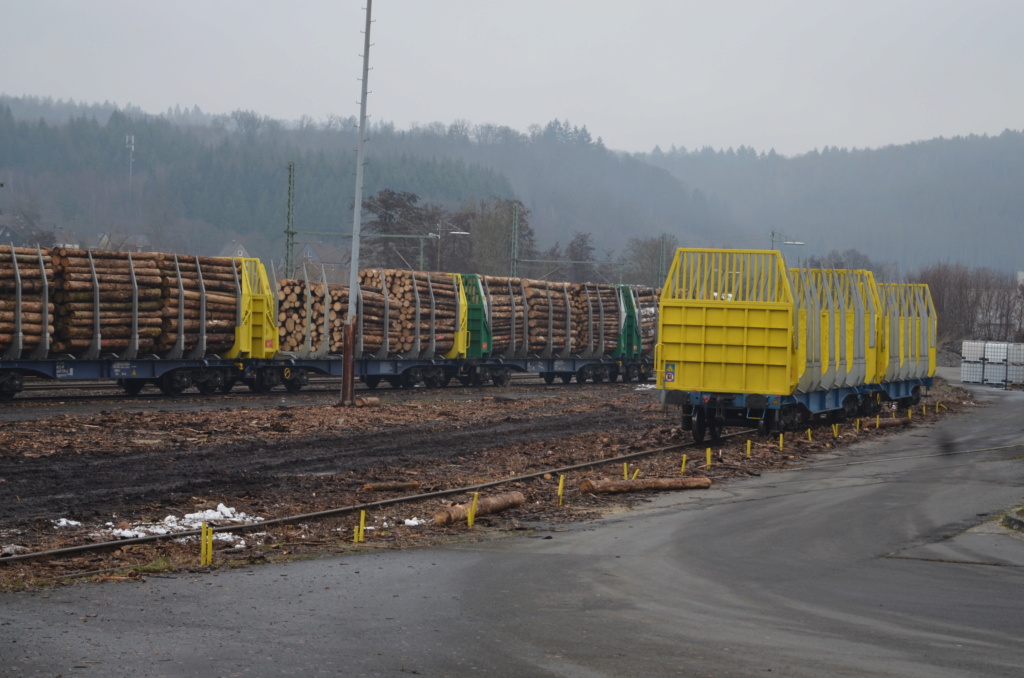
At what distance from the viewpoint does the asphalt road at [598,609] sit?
23.1 ft

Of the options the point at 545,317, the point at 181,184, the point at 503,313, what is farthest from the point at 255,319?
the point at 181,184

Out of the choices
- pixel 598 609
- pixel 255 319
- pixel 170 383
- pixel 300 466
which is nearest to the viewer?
pixel 598 609

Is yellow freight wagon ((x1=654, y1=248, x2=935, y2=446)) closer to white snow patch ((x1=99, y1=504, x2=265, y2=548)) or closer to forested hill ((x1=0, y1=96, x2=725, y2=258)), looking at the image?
white snow patch ((x1=99, y1=504, x2=265, y2=548))

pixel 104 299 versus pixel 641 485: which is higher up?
pixel 104 299

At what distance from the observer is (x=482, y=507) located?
512 inches

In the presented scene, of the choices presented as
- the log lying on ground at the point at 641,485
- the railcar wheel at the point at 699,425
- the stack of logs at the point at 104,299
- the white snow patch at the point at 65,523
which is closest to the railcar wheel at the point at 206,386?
the stack of logs at the point at 104,299

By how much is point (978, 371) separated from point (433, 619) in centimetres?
4937

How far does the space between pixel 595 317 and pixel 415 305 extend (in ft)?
31.4

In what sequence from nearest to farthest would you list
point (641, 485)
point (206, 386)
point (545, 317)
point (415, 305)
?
point (641, 485)
point (206, 386)
point (415, 305)
point (545, 317)

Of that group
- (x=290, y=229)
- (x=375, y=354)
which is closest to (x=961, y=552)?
(x=375, y=354)

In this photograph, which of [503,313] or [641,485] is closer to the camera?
[641,485]

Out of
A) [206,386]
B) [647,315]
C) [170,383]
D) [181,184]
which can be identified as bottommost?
[206,386]

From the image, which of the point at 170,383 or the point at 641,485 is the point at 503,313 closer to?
the point at 170,383

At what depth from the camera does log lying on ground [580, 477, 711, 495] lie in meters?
14.8
